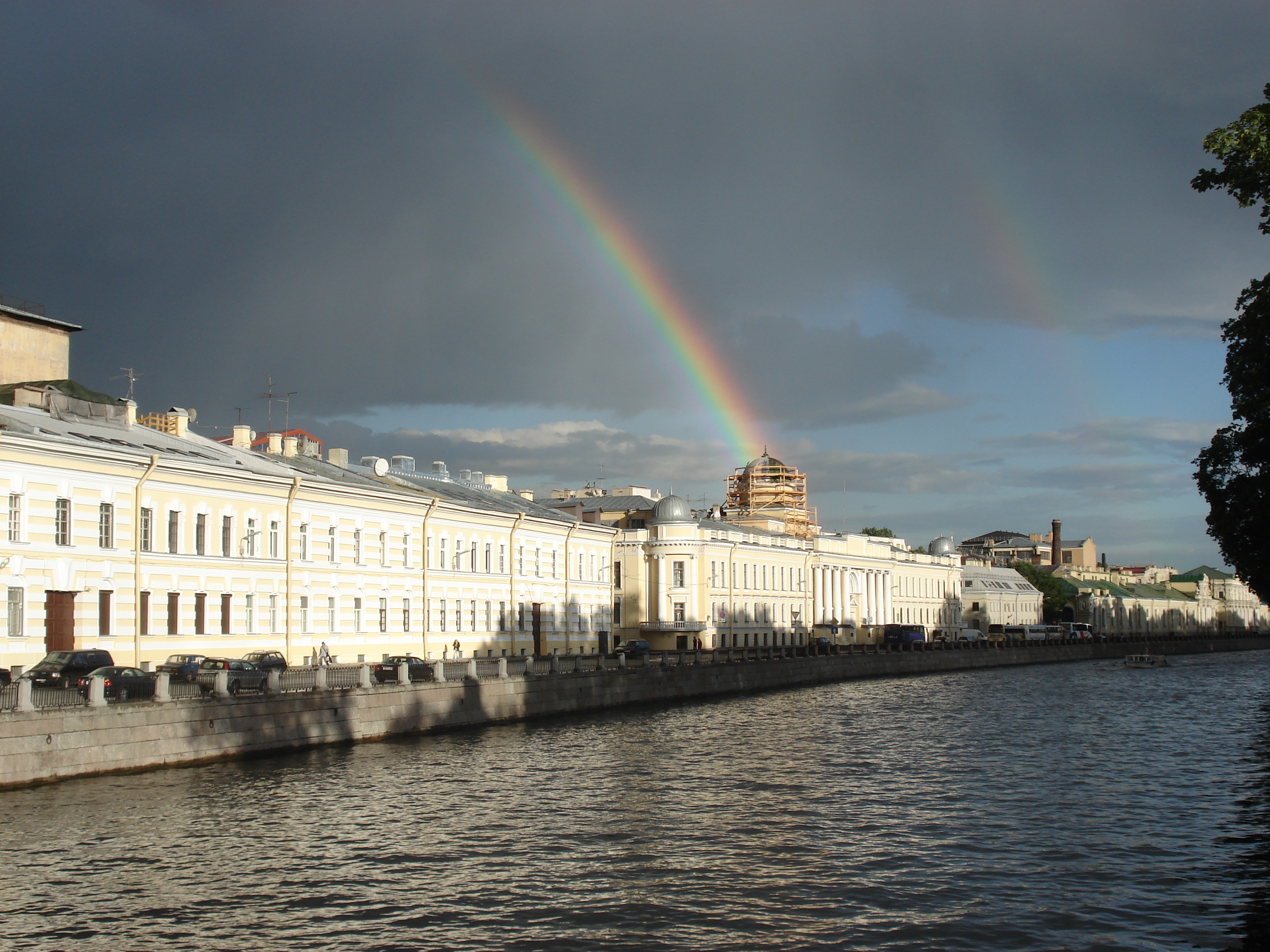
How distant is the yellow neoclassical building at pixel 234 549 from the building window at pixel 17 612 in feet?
0.14

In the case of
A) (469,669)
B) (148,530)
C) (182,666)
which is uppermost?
(148,530)

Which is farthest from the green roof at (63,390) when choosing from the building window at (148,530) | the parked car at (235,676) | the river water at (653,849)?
the river water at (653,849)

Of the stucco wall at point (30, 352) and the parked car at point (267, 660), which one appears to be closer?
the parked car at point (267, 660)

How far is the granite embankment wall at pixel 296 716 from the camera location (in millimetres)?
28453

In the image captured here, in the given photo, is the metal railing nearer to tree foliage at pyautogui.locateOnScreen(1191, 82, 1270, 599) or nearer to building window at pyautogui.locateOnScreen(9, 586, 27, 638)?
building window at pyautogui.locateOnScreen(9, 586, 27, 638)

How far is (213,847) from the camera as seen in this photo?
2342 centimetres

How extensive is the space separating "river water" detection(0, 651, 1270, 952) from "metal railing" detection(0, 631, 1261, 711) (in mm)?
1880

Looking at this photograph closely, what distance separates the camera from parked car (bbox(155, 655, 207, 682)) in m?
34.1

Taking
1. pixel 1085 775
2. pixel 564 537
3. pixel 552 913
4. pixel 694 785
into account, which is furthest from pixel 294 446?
pixel 552 913

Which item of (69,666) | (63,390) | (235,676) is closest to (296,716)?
(235,676)

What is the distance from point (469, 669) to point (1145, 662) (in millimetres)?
82314

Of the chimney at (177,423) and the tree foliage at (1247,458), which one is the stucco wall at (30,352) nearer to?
the chimney at (177,423)

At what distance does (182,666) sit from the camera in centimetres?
3844

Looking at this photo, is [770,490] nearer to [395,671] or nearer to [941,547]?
[941,547]
